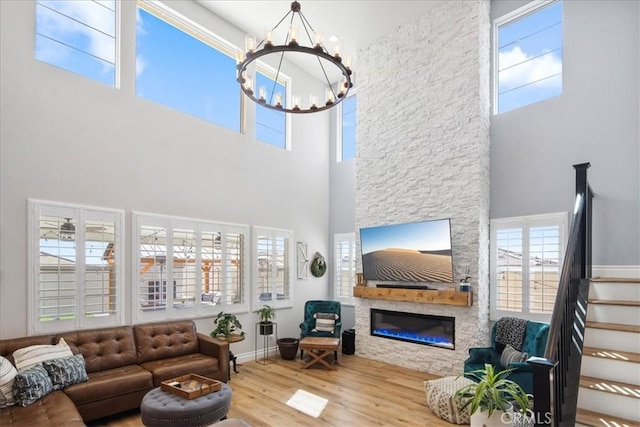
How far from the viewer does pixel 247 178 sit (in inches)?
272

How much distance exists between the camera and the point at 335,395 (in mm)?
4996

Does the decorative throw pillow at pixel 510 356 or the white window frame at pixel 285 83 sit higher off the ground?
the white window frame at pixel 285 83

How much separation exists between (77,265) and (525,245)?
19.9 feet

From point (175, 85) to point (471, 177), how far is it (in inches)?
194

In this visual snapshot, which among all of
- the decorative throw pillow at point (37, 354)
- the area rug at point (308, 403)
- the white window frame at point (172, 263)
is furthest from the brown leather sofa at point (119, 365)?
the area rug at point (308, 403)

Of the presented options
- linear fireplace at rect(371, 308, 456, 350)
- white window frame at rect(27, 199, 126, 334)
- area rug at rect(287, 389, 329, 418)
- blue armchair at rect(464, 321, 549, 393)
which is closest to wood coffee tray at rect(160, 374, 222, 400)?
area rug at rect(287, 389, 329, 418)

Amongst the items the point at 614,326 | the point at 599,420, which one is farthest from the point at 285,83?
the point at 599,420

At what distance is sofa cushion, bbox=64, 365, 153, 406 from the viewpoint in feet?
12.7

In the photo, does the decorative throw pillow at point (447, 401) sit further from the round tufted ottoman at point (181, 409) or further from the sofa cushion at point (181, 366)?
the sofa cushion at point (181, 366)

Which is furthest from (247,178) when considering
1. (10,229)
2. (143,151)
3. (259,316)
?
(10,229)

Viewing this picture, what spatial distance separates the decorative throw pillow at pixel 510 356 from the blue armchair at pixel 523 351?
65mm

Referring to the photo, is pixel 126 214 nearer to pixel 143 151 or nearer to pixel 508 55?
pixel 143 151

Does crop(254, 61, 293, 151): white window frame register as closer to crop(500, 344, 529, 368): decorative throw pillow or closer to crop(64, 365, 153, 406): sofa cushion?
crop(64, 365, 153, 406): sofa cushion

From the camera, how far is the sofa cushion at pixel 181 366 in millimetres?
4500
